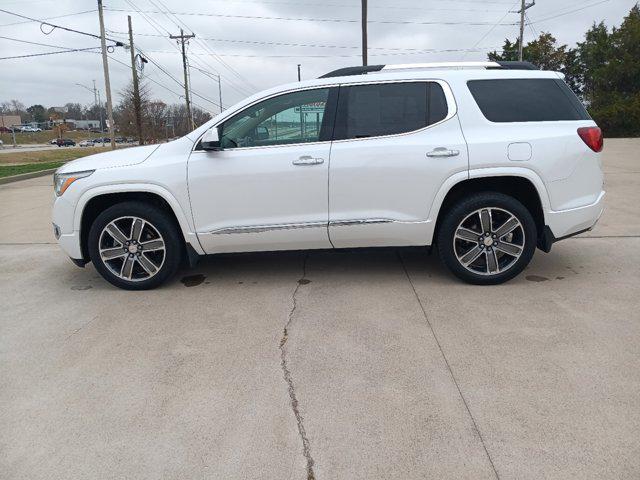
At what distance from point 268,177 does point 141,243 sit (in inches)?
53.6

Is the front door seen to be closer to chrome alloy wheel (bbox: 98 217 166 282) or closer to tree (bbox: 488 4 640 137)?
chrome alloy wheel (bbox: 98 217 166 282)

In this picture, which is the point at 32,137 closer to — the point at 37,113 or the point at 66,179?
the point at 37,113

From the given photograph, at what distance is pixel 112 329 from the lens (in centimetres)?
371

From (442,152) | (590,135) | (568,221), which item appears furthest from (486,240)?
(590,135)

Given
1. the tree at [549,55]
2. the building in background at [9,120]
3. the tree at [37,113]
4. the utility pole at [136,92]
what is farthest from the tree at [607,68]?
the tree at [37,113]

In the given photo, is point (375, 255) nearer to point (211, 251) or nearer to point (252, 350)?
point (211, 251)

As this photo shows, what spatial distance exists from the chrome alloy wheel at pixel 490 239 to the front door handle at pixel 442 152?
56cm

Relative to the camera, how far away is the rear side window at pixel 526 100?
13.8ft

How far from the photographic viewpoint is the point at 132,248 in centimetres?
447

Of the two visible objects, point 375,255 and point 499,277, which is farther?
point 375,255

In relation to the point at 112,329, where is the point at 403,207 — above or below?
above

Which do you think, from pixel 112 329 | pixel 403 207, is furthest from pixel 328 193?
pixel 112 329

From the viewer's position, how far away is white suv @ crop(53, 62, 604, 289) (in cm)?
414

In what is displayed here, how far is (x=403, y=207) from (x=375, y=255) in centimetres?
137
